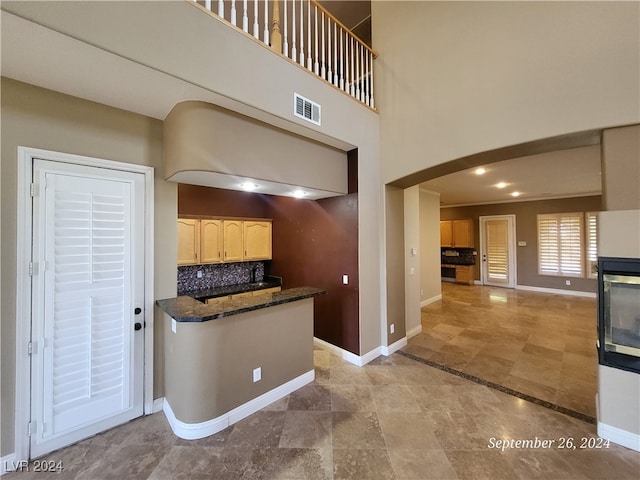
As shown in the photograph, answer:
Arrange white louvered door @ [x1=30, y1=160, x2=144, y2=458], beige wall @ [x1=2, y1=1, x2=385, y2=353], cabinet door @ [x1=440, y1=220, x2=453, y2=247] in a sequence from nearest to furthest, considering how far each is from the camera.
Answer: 1. beige wall @ [x1=2, y1=1, x2=385, y2=353]
2. white louvered door @ [x1=30, y1=160, x2=144, y2=458]
3. cabinet door @ [x1=440, y1=220, x2=453, y2=247]

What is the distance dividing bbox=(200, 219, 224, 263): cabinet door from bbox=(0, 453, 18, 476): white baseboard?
2569mm

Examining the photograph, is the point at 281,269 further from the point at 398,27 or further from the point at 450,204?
the point at 450,204

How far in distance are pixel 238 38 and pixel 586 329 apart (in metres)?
6.70

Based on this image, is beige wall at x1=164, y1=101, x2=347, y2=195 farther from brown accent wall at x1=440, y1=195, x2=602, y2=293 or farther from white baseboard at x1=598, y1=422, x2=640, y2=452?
brown accent wall at x1=440, y1=195, x2=602, y2=293

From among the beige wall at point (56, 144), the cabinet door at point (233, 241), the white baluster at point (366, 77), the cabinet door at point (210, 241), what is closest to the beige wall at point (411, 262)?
the white baluster at point (366, 77)

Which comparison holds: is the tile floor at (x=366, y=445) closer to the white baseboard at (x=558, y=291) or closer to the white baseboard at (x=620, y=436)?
the white baseboard at (x=620, y=436)

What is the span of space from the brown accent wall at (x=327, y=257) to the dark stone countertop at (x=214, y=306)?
87 cm

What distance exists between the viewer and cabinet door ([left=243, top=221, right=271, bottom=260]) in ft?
15.2

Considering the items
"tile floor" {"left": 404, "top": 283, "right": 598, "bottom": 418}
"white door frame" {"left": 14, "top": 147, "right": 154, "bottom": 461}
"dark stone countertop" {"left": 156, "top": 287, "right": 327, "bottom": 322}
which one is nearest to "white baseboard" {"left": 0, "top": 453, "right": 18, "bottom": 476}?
"white door frame" {"left": 14, "top": 147, "right": 154, "bottom": 461}

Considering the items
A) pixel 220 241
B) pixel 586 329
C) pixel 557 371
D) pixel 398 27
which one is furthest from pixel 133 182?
pixel 586 329

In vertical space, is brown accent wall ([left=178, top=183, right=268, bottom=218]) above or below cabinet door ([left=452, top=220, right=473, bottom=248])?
above

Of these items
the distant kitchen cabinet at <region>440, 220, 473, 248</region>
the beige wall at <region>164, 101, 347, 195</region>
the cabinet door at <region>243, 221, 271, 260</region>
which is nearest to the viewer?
the beige wall at <region>164, 101, 347, 195</region>

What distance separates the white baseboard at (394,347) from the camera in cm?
363

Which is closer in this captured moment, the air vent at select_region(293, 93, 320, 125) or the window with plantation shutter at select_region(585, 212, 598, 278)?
the air vent at select_region(293, 93, 320, 125)
